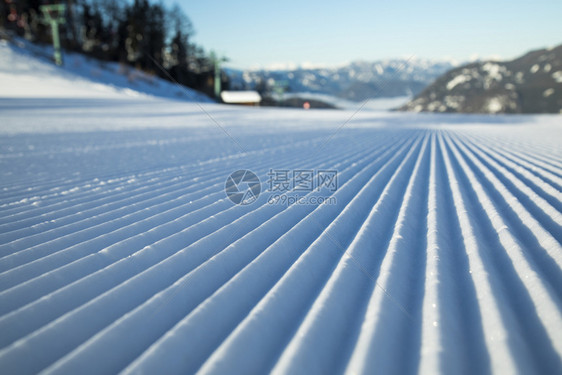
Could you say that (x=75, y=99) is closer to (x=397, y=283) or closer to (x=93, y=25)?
(x=397, y=283)

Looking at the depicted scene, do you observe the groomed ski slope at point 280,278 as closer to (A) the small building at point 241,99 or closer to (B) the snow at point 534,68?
(A) the small building at point 241,99

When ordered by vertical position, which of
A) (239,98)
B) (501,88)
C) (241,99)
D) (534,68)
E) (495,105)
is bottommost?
(241,99)

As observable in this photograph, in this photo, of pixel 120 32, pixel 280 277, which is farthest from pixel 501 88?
pixel 280 277

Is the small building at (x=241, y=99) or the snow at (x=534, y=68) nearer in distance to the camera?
the small building at (x=241, y=99)

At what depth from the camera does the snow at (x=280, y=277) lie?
46.2 inches

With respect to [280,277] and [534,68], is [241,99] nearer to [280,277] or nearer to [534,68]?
[280,277]

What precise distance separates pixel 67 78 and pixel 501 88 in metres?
138

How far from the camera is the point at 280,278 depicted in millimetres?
1732

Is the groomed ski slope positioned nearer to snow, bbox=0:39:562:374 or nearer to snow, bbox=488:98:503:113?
snow, bbox=0:39:562:374

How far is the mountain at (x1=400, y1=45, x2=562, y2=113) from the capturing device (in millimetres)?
97062

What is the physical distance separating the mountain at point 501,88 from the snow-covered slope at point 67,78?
337 feet

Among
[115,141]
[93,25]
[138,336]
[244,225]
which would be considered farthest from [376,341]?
[93,25]

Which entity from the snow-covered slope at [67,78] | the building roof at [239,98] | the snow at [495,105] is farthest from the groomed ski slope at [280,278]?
the snow at [495,105]

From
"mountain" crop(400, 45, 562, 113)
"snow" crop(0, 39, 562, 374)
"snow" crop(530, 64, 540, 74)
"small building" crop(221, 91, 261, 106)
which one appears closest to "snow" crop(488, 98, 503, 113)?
"mountain" crop(400, 45, 562, 113)
